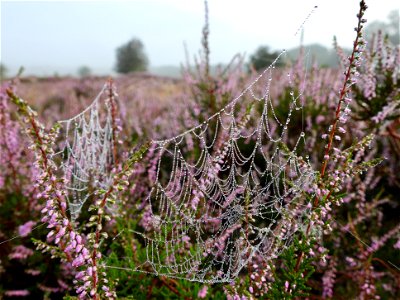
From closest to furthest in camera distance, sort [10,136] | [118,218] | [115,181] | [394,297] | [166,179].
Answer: [115,181] → [118,218] → [394,297] → [10,136] → [166,179]

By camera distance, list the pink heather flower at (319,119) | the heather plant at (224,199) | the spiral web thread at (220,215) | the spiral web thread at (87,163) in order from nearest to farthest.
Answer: the heather plant at (224,199) → the spiral web thread at (220,215) → the spiral web thread at (87,163) → the pink heather flower at (319,119)

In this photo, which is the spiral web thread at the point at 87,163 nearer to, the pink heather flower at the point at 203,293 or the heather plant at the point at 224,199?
the heather plant at the point at 224,199

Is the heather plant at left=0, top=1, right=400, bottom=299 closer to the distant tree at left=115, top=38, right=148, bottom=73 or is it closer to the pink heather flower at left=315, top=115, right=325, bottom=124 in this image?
the pink heather flower at left=315, top=115, right=325, bottom=124

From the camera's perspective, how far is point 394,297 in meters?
3.05

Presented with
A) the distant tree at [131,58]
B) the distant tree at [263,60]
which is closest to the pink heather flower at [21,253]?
the distant tree at [263,60]

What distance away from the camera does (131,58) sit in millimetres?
53750

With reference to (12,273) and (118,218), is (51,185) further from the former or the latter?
(12,273)

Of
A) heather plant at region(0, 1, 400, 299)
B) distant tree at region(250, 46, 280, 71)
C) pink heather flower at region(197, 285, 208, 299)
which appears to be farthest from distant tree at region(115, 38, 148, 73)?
pink heather flower at region(197, 285, 208, 299)

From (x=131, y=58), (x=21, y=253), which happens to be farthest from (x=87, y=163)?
(x=131, y=58)

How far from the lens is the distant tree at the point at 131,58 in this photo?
5325 cm

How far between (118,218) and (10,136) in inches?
56.3

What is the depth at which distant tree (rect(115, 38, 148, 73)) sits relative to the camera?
53250 mm

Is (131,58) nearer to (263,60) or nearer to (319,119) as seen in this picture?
(263,60)

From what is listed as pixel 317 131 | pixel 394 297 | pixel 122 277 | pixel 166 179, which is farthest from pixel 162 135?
pixel 394 297
